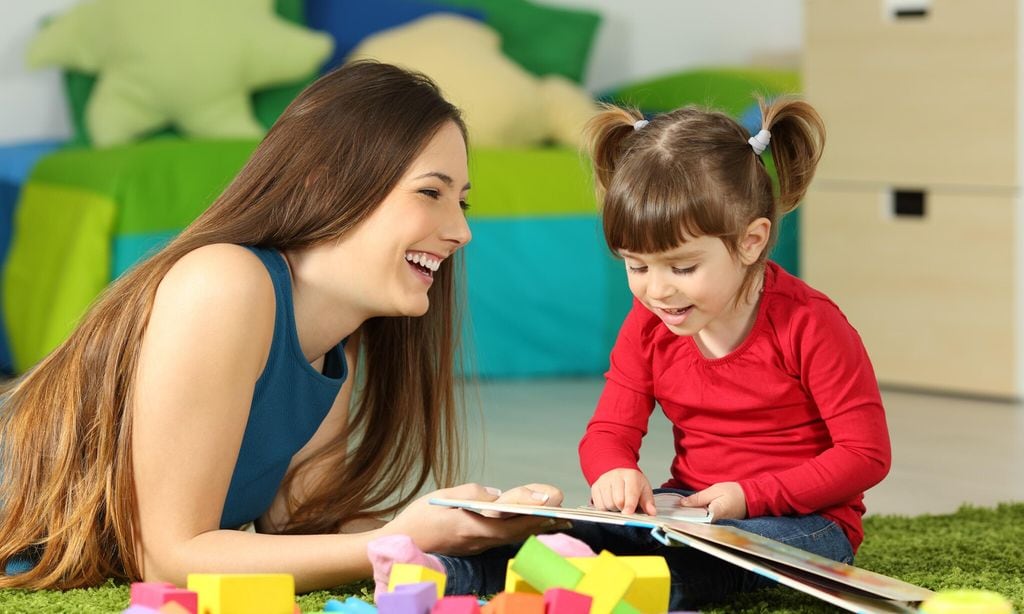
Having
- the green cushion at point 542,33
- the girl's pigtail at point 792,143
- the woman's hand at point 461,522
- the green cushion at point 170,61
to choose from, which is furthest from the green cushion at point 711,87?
the woman's hand at point 461,522

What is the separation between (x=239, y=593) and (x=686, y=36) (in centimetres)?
313

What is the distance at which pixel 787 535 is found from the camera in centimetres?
117

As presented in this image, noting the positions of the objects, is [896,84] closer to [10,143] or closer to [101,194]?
[101,194]

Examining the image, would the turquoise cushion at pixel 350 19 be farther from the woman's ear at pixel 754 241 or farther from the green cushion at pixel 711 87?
the woman's ear at pixel 754 241

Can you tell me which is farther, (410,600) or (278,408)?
(278,408)

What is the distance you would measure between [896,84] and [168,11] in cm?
155

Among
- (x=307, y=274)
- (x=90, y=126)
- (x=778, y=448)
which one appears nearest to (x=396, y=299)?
(x=307, y=274)

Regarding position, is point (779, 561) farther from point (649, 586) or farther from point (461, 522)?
point (461, 522)

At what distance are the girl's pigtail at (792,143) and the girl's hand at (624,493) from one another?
272 millimetres

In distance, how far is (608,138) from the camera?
4.26 feet

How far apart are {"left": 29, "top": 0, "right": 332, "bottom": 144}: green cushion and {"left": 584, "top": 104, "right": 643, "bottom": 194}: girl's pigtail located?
1907mm

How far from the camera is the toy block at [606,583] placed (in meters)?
0.99

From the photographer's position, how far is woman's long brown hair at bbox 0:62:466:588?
3.93ft

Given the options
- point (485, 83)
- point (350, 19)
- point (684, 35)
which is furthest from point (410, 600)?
point (684, 35)
